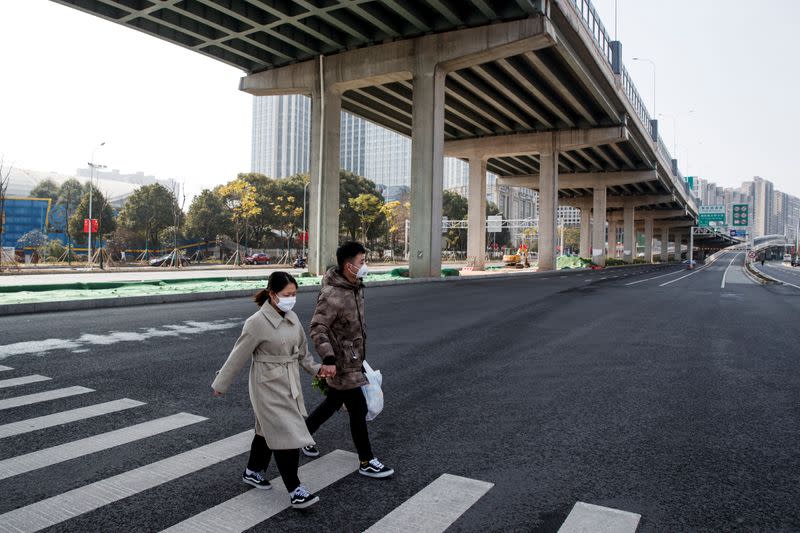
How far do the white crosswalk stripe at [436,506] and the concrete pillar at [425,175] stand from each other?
25751mm

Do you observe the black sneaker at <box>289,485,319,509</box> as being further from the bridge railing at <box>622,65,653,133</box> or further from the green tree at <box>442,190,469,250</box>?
the green tree at <box>442,190,469,250</box>

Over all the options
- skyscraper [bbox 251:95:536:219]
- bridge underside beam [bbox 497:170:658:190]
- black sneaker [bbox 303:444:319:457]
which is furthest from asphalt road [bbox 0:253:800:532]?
skyscraper [bbox 251:95:536:219]

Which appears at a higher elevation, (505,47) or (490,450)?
(505,47)

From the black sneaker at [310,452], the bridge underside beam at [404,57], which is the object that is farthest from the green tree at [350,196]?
the black sneaker at [310,452]

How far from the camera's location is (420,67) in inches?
1147

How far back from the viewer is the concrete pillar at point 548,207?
4794cm

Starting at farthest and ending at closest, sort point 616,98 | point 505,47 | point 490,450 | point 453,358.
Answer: point 616,98
point 505,47
point 453,358
point 490,450

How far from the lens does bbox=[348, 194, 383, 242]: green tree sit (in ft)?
222

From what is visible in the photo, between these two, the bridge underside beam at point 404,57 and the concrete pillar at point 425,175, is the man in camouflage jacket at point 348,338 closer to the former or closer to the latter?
the bridge underside beam at point 404,57

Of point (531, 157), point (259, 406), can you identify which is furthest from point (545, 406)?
point (531, 157)

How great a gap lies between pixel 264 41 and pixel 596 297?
21.9m

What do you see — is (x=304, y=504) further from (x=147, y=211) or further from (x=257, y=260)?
(x=147, y=211)

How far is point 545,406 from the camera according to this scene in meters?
6.05

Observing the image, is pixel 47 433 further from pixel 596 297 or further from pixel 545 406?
pixel 596 297
